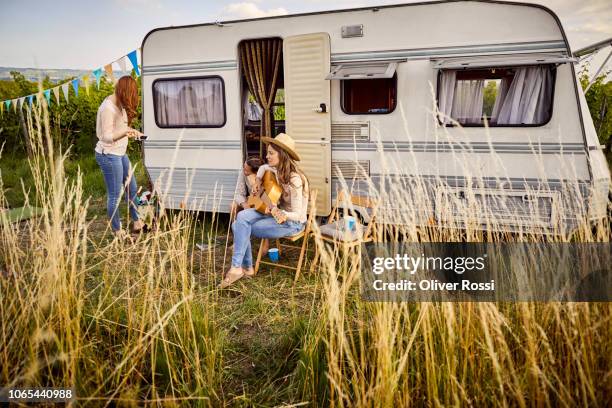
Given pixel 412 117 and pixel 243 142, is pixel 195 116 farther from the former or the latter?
pixel 412 117

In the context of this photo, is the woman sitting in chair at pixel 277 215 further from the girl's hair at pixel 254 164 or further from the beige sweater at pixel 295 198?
the girl's hair at pixel 254 164

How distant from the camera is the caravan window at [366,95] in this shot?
506 cm

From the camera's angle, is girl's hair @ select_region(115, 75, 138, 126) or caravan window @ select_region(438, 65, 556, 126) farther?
girl's hair @ select_region(115, 75, 138, 126)

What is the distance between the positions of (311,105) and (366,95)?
80 centimetres

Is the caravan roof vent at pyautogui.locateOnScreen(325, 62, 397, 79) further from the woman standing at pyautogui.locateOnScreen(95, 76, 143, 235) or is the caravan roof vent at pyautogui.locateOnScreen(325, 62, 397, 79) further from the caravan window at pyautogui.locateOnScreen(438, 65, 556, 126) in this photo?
the woman standing at pyautogui.locateOnScreen(95, 76, 143, 235)

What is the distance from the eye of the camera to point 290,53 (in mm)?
5211

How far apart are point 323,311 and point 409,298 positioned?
48 cm

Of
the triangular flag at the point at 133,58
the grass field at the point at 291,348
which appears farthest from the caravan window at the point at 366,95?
the triangular flag at the point at 133,58

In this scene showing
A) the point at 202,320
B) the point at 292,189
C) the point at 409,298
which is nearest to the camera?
the point at 409,298

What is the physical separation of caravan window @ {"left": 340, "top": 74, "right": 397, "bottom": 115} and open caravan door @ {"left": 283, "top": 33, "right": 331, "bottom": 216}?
25cm

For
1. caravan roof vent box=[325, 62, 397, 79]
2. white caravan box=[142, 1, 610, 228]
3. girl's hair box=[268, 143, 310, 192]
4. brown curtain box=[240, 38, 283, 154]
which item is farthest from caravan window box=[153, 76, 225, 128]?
girl's hair box=[268, 143, 310, 192]

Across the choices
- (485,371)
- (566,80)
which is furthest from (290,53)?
(485,371)

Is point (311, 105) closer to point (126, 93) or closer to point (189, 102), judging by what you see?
point (189, 102)

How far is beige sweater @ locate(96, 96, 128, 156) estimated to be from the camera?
4.62m
